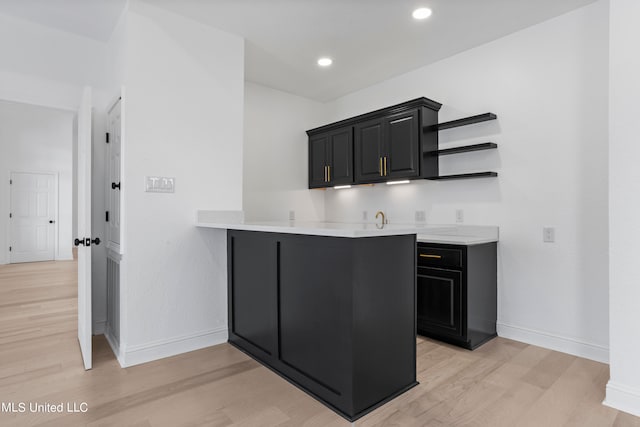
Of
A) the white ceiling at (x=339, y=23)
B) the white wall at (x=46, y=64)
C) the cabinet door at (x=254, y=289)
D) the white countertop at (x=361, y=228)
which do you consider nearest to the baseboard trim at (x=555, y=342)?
the white countertop at (x=361, y=228)

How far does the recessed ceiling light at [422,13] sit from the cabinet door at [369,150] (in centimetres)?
112

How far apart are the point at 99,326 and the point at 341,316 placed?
8.32 feet

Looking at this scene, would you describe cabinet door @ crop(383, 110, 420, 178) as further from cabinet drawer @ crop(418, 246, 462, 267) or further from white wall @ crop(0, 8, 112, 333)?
A: white wall @ crop(0, 8, 112, 333)

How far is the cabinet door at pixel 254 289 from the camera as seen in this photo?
234 cm

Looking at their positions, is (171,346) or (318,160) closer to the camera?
(171,346)

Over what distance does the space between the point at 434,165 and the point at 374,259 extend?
6.39 feet

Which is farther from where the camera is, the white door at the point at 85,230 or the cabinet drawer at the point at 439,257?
the cabinet drawer at the point at 439,257

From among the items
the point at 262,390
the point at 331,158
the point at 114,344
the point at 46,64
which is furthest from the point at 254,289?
the point at 46,64

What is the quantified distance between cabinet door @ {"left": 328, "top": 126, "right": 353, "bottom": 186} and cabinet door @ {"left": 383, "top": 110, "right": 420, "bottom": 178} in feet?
1.79

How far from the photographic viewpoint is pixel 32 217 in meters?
7.59

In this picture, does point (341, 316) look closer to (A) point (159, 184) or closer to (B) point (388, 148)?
(A) point (159, 184)

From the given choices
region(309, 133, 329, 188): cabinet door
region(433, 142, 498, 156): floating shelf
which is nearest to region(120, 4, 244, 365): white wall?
region(309, 133, 329, 188): cabinet door

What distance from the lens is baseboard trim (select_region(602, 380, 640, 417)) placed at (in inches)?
72.8

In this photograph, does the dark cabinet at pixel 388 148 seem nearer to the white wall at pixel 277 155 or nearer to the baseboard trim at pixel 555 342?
the white wall at pixel 277 155
